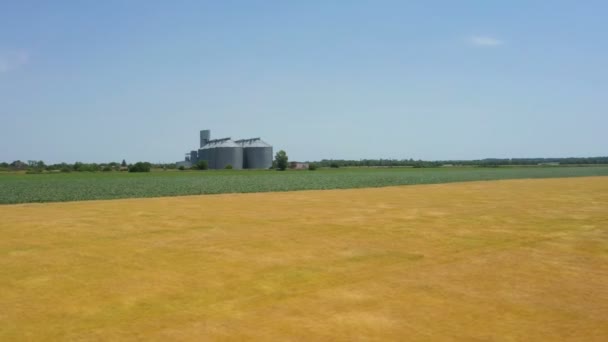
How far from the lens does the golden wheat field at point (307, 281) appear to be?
261 inches

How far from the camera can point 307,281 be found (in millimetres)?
9094

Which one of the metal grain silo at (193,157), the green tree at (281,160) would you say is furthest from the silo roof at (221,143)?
the green tree at (281,160)

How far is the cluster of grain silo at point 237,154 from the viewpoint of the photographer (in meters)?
127

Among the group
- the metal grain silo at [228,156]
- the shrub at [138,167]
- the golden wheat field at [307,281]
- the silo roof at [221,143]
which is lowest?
the golden wheat field at [307,281]

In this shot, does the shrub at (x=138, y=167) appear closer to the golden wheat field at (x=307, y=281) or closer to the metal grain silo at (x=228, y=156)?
the metal grain silo at (x=228, y=156)

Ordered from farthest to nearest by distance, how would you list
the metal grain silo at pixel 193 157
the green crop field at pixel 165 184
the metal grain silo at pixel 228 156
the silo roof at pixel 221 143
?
the metal grain silo at pixel 193 157 < the silo roof at pixel 221 143 < the metal grain silo at pixel 228 156 < the green crop field at pixel 165 184

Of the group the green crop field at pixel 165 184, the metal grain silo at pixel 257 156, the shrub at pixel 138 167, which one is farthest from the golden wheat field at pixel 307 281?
the metal grain silo at pixel 257 156

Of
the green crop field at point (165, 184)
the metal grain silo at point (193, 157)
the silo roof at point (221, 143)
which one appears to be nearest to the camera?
the green crop field at point (165, 184)

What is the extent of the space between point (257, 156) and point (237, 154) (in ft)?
19.6

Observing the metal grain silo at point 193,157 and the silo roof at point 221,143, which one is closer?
the silo roof at point 221,143

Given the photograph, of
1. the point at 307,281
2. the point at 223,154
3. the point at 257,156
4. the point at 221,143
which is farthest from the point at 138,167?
the point at 307,281

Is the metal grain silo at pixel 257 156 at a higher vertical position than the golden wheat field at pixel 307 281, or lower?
higher

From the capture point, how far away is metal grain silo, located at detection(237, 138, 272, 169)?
431ft

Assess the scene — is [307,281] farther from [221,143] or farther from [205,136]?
[205,136]
